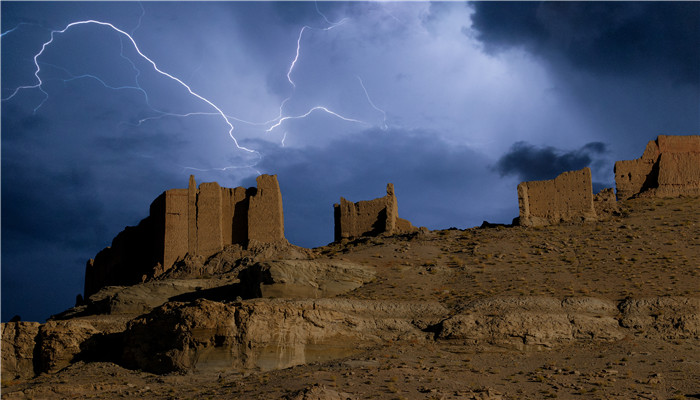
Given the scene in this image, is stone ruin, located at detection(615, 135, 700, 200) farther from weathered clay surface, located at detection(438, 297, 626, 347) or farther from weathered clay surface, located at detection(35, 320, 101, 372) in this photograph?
weathered clay surface, located at detection(35, 320, 101, 372)

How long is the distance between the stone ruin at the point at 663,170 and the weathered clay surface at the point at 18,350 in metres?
32.7

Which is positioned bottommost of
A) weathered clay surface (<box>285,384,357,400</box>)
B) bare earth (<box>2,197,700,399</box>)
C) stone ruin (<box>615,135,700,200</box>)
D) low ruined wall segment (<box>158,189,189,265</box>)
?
weathered clay surface (<box>285,384,357,400</box>)

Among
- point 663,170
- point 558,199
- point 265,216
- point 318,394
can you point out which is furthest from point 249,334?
point 663,170

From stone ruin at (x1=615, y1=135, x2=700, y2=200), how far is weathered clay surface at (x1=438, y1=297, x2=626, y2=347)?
54.0ft

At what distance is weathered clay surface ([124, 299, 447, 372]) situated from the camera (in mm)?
27250

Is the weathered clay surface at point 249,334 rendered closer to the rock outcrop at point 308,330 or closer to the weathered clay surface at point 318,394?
the rock outcrop at point 308,330

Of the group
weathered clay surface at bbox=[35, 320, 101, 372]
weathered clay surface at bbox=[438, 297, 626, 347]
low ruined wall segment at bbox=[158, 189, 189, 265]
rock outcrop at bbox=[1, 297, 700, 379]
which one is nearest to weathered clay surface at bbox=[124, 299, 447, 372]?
rock outcrop at bbox=[1, 297, 700, 379]

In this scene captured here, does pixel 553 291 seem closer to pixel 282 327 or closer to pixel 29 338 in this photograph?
pixel 282 327

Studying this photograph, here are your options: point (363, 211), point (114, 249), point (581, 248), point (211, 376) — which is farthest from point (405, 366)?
point (114, 249)

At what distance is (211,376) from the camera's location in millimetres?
26484

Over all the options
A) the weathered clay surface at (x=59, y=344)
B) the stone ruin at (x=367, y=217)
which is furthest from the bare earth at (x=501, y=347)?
the stone ruin at (x=367, y=217)

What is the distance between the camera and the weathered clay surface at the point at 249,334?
1073 inches

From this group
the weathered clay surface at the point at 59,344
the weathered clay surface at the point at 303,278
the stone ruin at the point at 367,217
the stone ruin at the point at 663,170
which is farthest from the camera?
the stone ruin at the point at 367,217

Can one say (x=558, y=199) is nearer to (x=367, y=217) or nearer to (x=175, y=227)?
(x=367, y=217)
